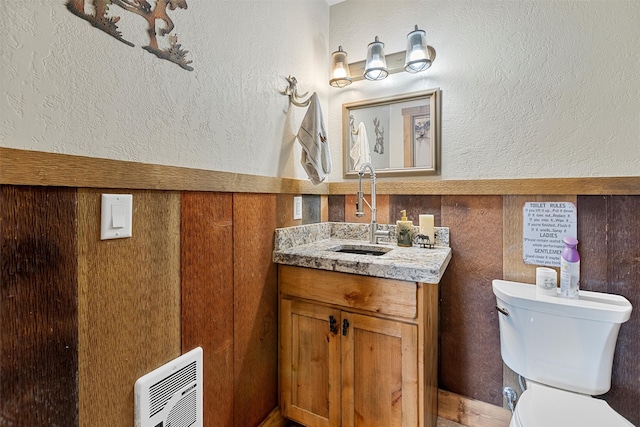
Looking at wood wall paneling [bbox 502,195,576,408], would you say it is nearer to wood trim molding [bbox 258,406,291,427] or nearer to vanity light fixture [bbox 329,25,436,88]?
vanity light fixture [bbox 329,25,436,88]

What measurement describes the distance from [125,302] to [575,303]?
60.8 inches

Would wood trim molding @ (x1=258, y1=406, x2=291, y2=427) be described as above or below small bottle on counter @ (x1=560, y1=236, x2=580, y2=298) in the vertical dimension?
below

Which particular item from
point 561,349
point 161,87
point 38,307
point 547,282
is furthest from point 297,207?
point 561,349

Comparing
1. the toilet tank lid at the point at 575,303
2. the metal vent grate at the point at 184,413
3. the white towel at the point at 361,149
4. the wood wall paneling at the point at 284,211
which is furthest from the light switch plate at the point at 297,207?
the toilet tank lid at the point at 575,303

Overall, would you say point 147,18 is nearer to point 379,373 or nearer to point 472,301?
point 379,373

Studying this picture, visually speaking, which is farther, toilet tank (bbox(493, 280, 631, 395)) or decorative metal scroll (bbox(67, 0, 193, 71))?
toilet tank (bbox(493, 280, 631, 395))

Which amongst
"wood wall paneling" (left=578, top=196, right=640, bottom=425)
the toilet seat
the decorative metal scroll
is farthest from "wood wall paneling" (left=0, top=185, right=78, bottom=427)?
"wood wall paneling" (left=578, top=196, right=640, bottom=425)

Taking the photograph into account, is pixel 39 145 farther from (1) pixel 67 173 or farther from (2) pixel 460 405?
(2) pixel 460 405

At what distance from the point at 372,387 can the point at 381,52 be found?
1.63m

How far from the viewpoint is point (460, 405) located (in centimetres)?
143

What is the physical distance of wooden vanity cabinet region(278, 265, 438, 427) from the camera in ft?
3.46

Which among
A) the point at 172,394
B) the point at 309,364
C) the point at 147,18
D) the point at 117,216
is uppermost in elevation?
the point at 147,18

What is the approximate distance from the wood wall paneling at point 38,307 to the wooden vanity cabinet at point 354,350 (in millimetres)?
786

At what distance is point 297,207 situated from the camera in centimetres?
153
